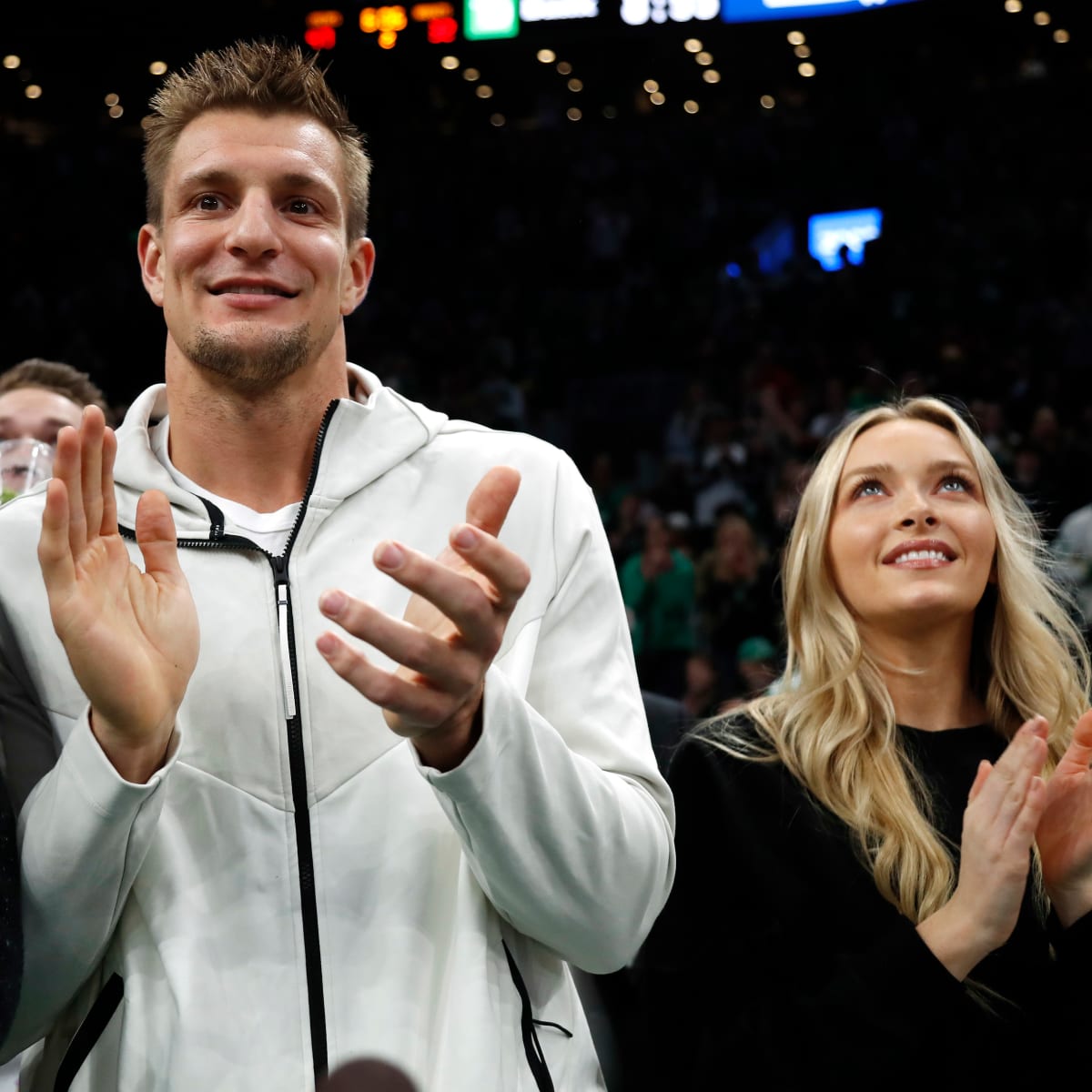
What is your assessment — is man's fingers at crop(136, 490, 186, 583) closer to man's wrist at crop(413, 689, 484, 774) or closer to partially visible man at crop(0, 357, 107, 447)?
man's wrist at crop(413, 689, 484, 774)

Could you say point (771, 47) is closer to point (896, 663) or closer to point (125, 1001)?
point (896, 663)

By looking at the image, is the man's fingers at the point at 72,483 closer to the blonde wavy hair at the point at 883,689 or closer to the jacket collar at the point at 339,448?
the jacket collar at the point at 339,448

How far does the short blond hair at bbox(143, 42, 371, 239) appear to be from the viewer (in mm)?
2076

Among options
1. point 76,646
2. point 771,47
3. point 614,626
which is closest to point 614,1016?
point 614,626

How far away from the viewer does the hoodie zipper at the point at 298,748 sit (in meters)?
1.77

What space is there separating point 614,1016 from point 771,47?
540 inches

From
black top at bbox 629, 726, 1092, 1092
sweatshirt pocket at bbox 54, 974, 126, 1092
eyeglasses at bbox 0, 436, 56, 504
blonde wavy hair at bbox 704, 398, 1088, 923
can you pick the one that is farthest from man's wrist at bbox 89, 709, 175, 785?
eyeglasses at bbox 0, 436, 56, 504

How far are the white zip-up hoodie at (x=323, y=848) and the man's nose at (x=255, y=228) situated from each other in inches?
10.9

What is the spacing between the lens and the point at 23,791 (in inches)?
72.5

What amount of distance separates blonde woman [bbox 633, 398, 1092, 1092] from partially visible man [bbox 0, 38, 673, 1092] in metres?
0.52

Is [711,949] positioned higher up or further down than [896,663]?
further down

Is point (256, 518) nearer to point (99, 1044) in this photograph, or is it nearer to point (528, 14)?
point (99, 1044)

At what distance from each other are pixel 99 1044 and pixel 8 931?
221mm

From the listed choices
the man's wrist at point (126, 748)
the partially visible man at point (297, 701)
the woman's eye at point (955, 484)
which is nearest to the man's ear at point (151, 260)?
the partially visible man at point (297, 701)
